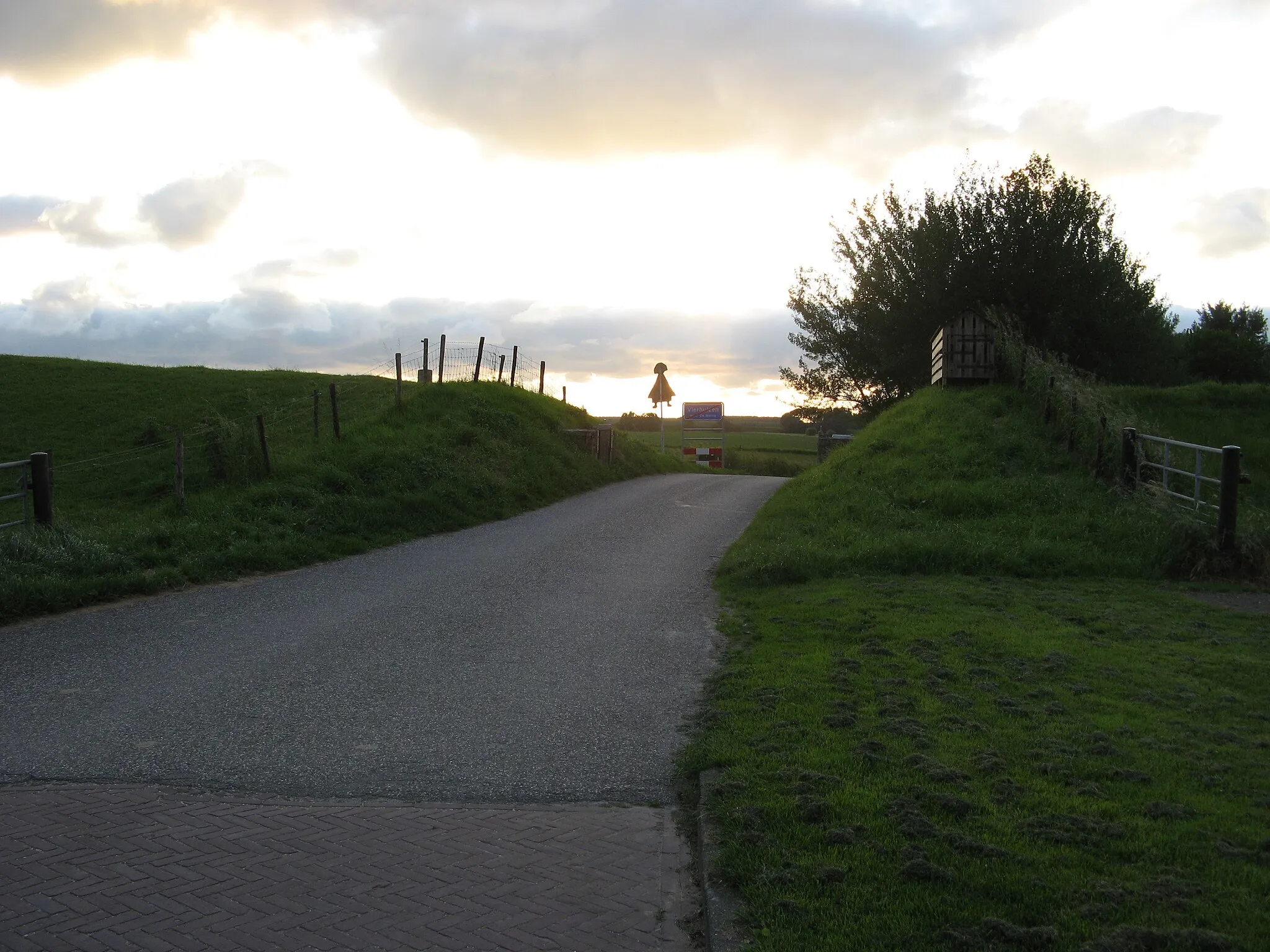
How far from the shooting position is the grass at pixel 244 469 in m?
11.5

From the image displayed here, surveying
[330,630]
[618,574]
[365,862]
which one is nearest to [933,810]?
[365,862]

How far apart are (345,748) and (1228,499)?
413 inches

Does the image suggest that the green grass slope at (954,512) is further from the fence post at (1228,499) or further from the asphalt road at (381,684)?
the asphalt road at (381,684)

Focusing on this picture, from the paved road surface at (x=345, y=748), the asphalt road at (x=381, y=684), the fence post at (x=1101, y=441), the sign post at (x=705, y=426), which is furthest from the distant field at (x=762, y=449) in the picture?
the paved road surface at (x=345, y=748)

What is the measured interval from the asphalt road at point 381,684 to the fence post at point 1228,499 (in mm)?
6049

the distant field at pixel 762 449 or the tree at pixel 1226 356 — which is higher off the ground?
the tree at pixel 1226 356

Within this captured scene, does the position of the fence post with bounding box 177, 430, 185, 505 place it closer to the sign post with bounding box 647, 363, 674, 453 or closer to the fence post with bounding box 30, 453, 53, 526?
the fence post with bounding box 30, 453, 53, 526

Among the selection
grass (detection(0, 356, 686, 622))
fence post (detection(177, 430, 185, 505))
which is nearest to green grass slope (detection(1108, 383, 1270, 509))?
grass (detection(0, 356, 686, 622))

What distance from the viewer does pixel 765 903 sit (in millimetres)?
3680

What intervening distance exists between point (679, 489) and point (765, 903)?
2079 cm

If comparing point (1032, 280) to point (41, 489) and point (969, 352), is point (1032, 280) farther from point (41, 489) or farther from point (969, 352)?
point (41, 489)

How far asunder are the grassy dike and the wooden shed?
1002 cm

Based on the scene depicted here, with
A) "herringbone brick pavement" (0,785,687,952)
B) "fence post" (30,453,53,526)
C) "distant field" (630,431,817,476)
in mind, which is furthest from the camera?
"distant field" (630,431,817,476)

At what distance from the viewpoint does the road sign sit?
1778 inches
